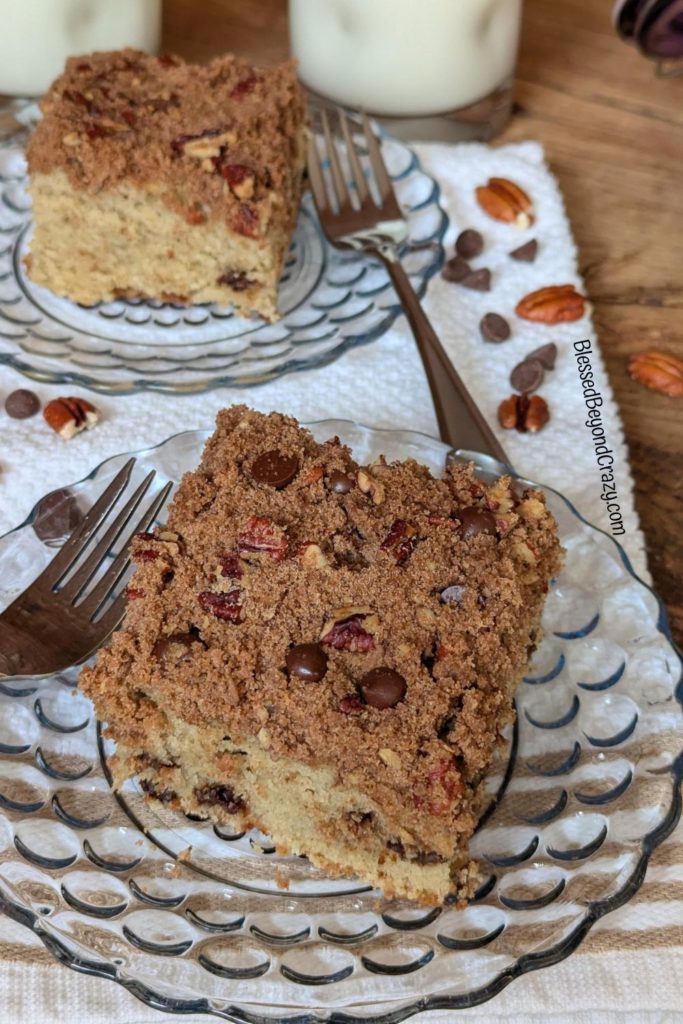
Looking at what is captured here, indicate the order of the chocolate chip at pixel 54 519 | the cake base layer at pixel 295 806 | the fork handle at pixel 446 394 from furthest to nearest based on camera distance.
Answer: the fork handle at pixel 446 394 < the chocolate chip at pixel 54 519 < the cake base layer at pixel 295 806

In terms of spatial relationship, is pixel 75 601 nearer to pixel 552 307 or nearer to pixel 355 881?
pixel 355 881

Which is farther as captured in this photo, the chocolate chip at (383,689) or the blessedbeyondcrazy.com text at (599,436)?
the blessedbeyondcrazy.com text at (599,436)

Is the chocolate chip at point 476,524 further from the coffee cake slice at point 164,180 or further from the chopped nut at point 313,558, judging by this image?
the coffee cake slice at point 164,180

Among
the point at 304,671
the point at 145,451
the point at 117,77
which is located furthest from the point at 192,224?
the point at 304,671

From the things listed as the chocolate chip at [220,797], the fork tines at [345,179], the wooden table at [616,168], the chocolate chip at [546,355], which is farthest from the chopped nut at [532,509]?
the fork tines at [345,179]

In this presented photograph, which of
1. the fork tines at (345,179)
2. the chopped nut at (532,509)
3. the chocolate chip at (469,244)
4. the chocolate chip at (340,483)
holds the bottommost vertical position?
the chocolate chip at (469,244)

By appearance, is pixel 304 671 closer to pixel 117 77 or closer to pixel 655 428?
pixel 655 428

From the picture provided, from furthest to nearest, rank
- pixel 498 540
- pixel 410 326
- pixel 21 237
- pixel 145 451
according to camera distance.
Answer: pixel 21 237 → pixel 410 326 → pixel 145 451 → pixel 498 540
